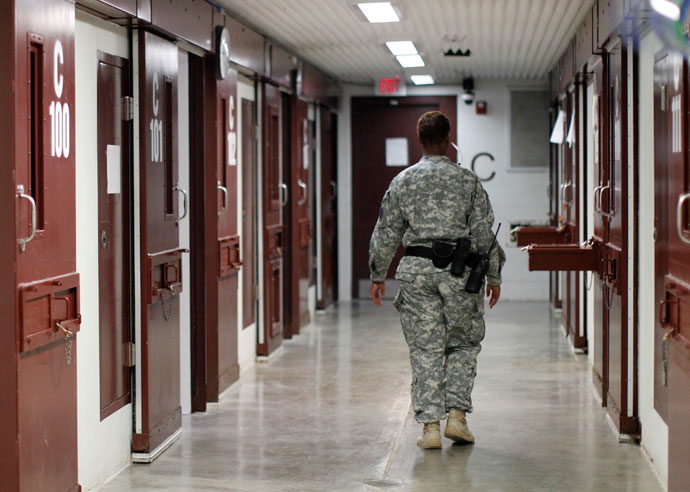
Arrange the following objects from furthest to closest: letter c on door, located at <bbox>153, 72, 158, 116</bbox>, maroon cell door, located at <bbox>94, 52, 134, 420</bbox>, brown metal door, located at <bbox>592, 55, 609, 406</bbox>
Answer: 1. brown metal door, located at <bbox>592, 55, 609, 406</bbox>
2. letter c on door, located at <bbox>153, 72, 158, 116</bbox>
3. maroon cell door, located at <bbox>94, 52, 134, 420</bbox>

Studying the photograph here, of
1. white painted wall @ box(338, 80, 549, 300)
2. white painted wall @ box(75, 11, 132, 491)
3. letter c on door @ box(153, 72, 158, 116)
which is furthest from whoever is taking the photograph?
white painted wall @ box(338, 80, 549, 300)

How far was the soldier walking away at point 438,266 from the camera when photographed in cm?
497

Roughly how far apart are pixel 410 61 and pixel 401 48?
966 millimetres

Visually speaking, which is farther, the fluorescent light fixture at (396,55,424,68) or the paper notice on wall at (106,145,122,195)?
the fluorescent light fixture at (396,55,424,68)

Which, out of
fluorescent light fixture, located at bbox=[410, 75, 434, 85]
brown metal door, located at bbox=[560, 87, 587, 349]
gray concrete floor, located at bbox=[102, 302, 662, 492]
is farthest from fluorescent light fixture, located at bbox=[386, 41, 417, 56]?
→ gray concrete floor, located at bbox=[102, 302, 662, 492]

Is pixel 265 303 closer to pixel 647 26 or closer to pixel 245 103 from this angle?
pixel 245 103

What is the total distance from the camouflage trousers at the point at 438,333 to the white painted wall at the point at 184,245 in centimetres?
159

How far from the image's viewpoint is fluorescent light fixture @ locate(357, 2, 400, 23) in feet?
21.2

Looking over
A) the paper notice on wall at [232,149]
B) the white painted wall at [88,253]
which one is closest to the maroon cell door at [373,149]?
the paper notice on wall at [232,149]

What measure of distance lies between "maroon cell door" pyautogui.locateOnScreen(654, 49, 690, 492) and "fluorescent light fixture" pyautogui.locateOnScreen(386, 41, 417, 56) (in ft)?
13.8

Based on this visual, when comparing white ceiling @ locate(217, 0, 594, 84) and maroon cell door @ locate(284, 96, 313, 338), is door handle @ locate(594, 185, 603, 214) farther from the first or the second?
maroon cell door @ locate(284, 96, 313, 338)

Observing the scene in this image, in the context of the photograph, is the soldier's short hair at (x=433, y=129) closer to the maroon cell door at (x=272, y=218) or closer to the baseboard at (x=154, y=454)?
the baseboard at (x=154, y=454)

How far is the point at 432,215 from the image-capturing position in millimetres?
4977

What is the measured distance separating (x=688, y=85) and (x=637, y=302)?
66.5 inches
